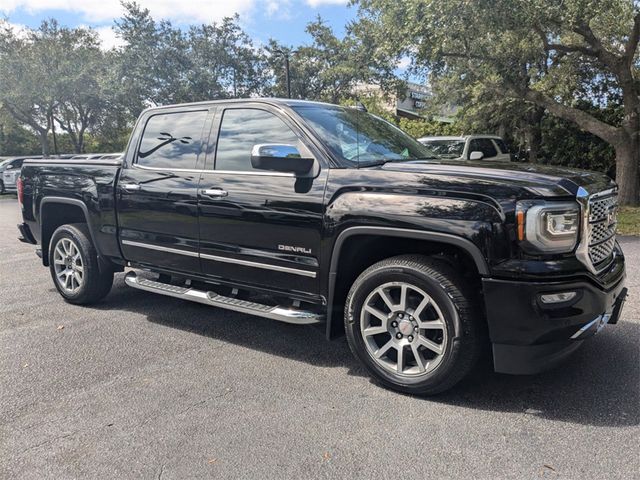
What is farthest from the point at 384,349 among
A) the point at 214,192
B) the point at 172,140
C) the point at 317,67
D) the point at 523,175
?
the point at 317,67

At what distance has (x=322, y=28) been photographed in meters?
27.1

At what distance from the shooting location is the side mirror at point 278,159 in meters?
3.61

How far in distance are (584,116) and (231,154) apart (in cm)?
1224

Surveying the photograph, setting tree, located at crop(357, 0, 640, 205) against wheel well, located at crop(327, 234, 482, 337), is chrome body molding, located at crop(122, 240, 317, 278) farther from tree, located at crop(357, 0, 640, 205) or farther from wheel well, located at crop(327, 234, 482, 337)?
tree, located at crop(357, 0, 640, 205)

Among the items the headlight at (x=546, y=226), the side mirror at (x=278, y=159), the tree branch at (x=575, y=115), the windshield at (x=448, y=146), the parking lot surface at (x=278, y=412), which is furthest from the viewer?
the tree branch at (x=575, y=115)

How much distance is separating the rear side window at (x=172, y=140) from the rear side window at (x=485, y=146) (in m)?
9.68

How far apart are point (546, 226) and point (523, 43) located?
11.4 m

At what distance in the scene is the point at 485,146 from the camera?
44.6 ft

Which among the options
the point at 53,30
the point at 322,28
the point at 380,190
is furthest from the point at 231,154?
the point at 53,30

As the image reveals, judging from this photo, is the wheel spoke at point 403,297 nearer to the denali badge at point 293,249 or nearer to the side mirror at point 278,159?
the denali badge at point 293,249

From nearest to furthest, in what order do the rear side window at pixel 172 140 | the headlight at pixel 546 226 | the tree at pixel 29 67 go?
the headlight at pixel 546 226
the rear side window at pixel 172 140
the tree at pixel 29 67

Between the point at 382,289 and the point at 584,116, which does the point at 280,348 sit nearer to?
the point at 382,289

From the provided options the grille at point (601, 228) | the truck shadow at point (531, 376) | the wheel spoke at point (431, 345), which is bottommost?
the truck shadow at point (531, 376)

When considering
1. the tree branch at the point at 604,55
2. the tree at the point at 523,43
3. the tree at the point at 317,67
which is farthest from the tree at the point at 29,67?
the tree branch at the point at 604,55
